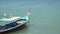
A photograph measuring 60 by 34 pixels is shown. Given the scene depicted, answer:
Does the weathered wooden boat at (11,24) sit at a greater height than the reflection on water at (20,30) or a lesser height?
greater

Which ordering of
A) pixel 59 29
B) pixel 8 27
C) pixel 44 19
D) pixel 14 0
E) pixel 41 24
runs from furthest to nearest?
pixel 14 0 < pixel 44 19 < pixel 41 24 < pixel 59 29 < pixel 8 27

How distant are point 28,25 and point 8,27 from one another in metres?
1.27

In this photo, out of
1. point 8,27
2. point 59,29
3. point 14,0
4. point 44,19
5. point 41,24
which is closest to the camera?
Result: point 8,27

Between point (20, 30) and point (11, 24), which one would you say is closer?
point (11, 24)

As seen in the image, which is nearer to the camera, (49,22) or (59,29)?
(59,29)

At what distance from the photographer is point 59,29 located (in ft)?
28.3

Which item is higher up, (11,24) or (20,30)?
(11,24)

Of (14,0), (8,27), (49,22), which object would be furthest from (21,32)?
(14,0)

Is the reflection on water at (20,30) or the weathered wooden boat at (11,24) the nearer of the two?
the weathered wooden boat at (11,24)

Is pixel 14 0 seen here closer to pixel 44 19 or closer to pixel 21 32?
pixel 44 19

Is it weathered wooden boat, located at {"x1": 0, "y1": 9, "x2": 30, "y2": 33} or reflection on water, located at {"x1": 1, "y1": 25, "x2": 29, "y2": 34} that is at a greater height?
weathered wooden boat, located at {"x1": 0, "y1": 9, "x2": 30, "y2": 33}

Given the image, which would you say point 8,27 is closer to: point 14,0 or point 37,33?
point 37,33

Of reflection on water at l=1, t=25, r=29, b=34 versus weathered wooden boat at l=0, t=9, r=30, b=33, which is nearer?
weathered wooden boat at l=0, t=9, r=30, b=33

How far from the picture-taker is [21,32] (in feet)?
26.9
